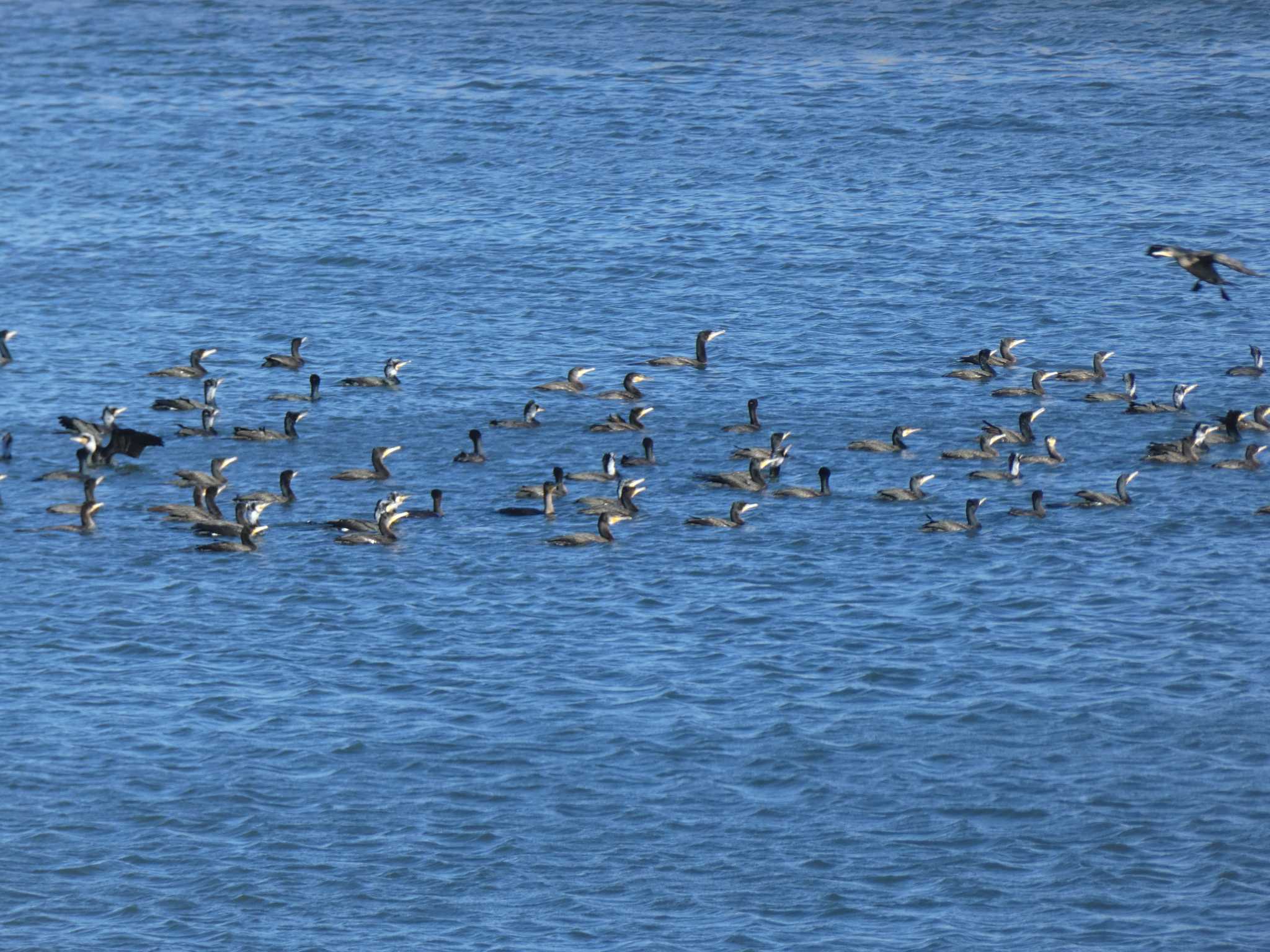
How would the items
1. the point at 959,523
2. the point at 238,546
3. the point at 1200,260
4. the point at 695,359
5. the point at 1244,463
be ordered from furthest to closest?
1. the point at 695,359
2. the point at 1244,463
3. the point at 959,523
4. the point at 238,546
5. the point at 1200,260

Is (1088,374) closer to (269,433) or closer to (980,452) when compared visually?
(980,452)

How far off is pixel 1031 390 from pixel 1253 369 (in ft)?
14.4

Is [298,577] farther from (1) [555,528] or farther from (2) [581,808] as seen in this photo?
(2) [581,808]

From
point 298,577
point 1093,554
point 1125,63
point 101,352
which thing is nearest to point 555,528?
point 298,577

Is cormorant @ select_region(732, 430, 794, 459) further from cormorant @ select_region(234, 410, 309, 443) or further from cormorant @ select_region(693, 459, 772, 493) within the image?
cormorant @ select_region(234, 410, 309, 443)

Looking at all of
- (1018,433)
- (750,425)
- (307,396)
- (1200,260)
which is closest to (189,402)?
(307,396)

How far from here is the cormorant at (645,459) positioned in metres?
34.9

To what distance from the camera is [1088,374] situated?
38.8 metres

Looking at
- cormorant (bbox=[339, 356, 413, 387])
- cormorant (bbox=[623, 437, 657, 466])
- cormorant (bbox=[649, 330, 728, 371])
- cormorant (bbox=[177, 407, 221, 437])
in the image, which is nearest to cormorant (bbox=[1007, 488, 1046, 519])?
cormorant (bbox=[623, 437, 657, 466])

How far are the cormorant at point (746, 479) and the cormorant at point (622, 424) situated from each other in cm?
324

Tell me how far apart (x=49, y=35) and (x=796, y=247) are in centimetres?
3676

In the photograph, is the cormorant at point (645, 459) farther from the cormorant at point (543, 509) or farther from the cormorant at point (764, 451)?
the cormorant at point (543, 509)

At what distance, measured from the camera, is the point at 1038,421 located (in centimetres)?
3712

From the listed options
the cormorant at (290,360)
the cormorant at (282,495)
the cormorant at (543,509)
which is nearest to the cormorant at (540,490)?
the cormorant at (543,509)
